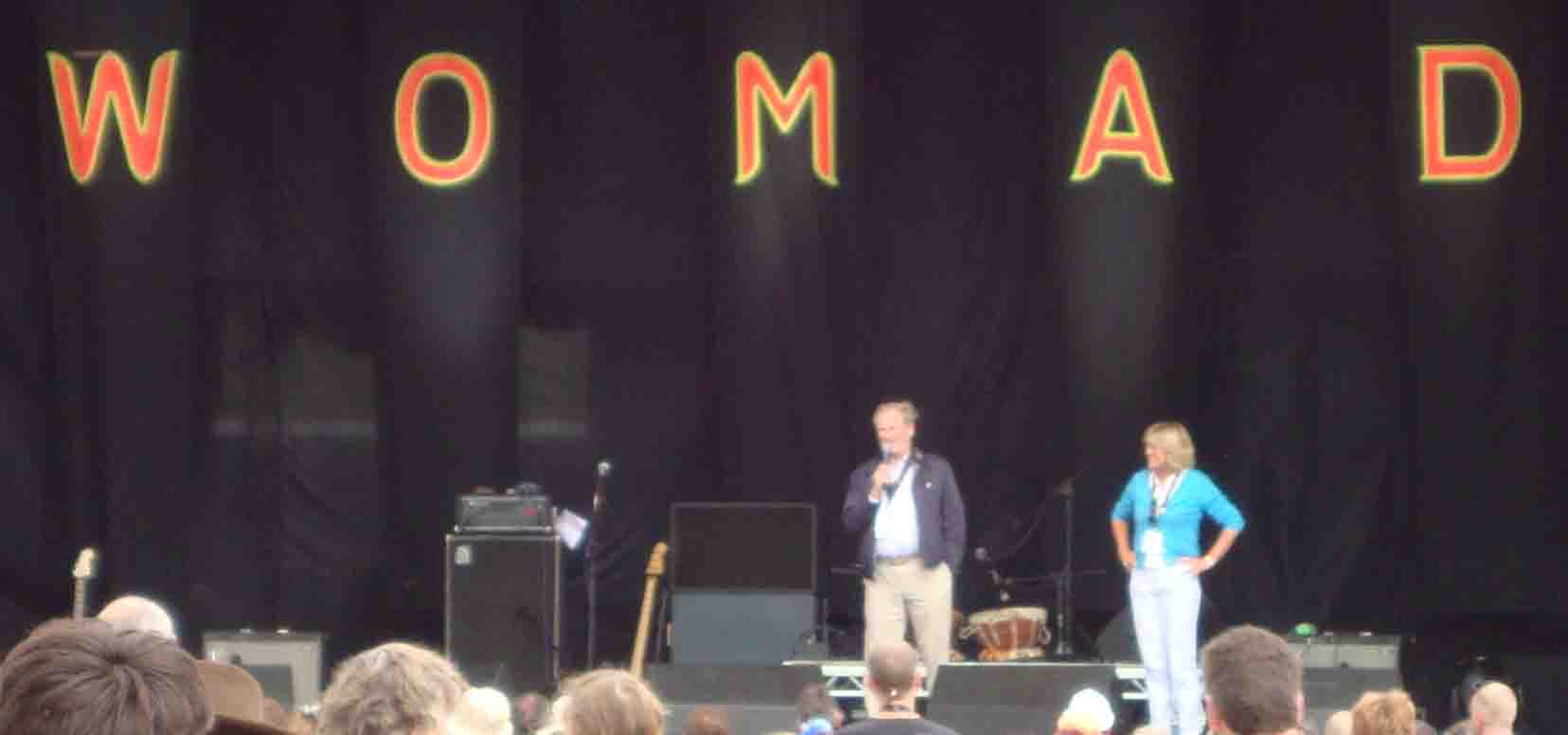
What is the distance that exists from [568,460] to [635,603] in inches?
33.4

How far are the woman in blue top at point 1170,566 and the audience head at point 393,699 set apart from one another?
719 cm

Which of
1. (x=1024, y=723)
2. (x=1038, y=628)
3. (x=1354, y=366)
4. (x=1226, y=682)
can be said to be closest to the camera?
(x=1226, y=682)

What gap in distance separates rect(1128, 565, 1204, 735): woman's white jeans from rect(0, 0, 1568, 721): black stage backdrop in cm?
187

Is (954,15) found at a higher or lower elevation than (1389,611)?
higher

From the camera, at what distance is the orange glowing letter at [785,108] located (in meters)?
11.8

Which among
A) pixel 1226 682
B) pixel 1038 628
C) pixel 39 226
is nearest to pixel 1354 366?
pixel 1038 628

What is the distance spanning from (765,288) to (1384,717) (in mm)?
6592

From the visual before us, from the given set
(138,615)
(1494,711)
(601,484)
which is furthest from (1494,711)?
(601,484)

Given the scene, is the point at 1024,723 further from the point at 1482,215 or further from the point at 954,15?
the point at 954,15

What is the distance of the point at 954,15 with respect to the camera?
1268 cm

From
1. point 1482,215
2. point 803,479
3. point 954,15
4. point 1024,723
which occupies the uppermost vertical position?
point 954,15

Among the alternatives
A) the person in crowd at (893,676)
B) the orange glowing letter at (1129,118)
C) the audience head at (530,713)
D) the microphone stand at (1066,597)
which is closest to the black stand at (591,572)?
the microphone stand at (1066,597)

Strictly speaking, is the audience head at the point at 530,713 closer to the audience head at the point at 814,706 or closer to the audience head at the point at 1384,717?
the audience head at the point at 814,706

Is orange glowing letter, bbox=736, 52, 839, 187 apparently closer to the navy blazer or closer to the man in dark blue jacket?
the man in dark blue jacket
